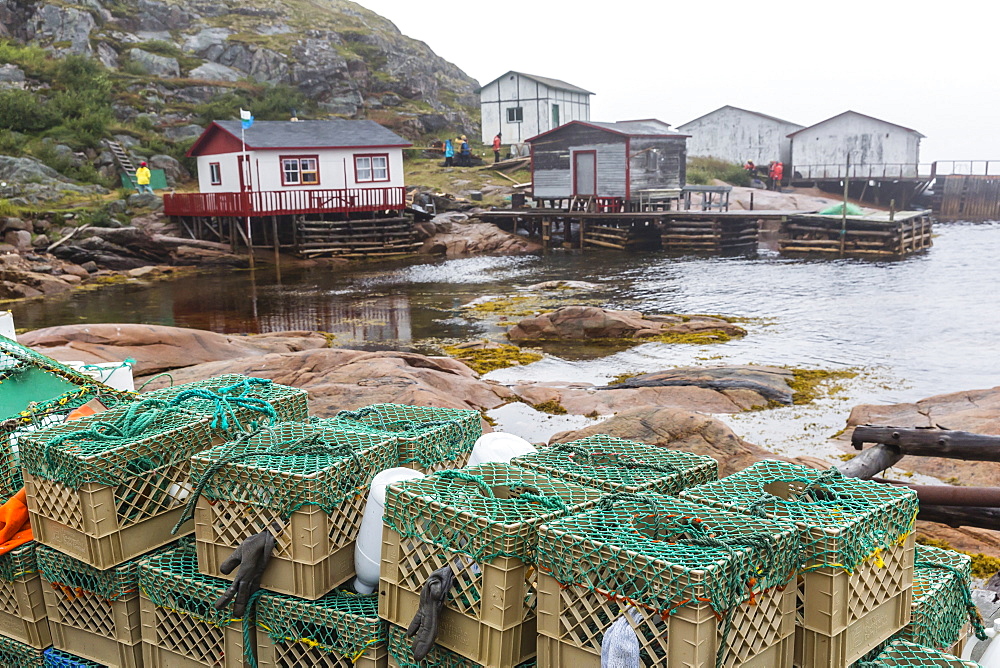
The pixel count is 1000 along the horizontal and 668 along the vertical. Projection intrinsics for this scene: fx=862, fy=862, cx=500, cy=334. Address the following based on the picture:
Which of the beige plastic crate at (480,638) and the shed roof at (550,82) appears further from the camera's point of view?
the shed roof at (550,82)

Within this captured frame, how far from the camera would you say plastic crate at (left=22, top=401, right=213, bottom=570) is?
14.0 feet

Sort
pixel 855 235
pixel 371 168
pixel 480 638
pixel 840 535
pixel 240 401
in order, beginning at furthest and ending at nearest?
pixel 371 168 < pixel 855 235 < pixel 240 401 < pixel 480 638 < pixel 840 535

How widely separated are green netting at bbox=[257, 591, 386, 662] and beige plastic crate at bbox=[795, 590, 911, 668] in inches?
68.2

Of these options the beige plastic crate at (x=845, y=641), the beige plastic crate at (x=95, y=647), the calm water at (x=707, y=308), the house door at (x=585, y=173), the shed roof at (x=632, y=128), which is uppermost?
the shed roof at (x=632, y=128)

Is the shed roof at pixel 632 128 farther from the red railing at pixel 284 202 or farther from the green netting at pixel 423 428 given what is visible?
the green netting at pixel 423 428

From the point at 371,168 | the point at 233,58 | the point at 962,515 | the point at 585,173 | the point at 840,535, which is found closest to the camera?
the point at 840,535

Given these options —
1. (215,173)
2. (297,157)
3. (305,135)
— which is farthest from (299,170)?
(215,173)

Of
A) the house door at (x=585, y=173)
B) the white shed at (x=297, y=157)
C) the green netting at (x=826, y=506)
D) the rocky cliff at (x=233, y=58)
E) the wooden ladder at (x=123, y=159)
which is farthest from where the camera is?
the rocky cliff at (x=233, y=58)

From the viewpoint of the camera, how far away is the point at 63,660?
4590 mm

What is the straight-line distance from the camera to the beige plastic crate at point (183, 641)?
4.12 meters

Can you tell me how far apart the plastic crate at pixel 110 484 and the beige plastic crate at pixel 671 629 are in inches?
92.4

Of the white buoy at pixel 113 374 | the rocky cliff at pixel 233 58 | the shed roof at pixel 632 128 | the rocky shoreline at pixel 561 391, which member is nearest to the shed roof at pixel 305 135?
the shed roof at pixel 632 128

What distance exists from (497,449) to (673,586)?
74.4 inches

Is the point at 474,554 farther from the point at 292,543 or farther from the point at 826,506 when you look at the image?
the point at 826,506
